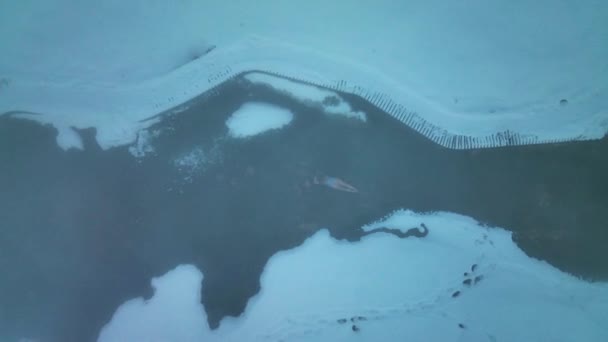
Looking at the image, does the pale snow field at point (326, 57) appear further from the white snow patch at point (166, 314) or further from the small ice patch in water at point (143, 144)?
the white snow patch at point (166, 314)

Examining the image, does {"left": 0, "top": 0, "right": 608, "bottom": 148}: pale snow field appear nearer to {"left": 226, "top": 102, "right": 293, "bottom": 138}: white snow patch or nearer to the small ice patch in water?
the small ice patch in water

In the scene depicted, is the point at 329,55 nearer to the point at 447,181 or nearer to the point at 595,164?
the point at 447,181

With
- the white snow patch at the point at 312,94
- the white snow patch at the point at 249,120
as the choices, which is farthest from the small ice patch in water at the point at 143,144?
the white snow patch at the point at 312,94

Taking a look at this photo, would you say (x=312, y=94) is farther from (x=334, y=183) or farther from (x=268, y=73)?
(x=334, y=183)

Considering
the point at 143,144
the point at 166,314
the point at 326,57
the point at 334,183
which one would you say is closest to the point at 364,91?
the point at 326,57

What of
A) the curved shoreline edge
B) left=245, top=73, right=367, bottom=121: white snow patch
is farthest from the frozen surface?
left=245, top=73, right=367, bottom=121: white snow patch

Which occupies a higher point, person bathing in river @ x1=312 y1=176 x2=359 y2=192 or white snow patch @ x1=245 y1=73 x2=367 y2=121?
white snow patch @ x1=245 y1=73 x2=367 y2=121
